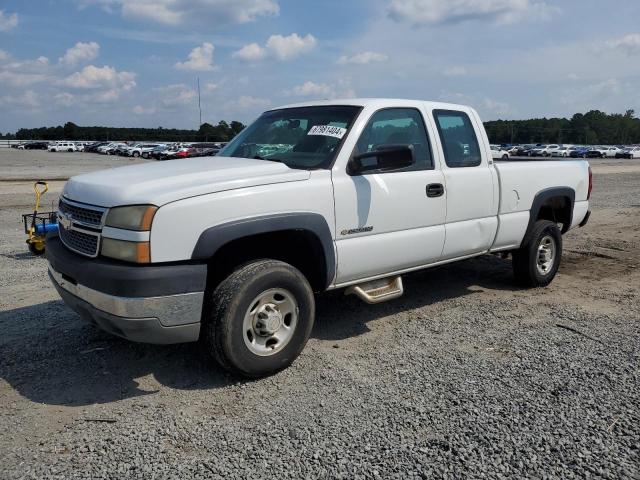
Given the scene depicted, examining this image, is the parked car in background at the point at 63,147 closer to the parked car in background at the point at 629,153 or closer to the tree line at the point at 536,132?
the tree line at the point at 536,132

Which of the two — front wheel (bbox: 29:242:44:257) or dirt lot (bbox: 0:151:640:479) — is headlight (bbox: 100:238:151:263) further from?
front wheel (bbox: 29:242:44:257)

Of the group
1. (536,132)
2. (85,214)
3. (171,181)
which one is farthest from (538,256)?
(536,132)

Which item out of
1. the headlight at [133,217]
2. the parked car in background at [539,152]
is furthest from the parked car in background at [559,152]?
the headlight at [133,217]

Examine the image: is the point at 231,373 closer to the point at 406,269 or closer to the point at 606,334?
the point at 406,269

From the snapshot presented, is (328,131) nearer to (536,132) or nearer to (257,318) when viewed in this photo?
(257,318)

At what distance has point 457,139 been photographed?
532cm

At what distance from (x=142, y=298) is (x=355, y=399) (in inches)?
59.6

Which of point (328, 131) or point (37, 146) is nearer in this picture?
point (328, 131)

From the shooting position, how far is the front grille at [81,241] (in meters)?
3.64

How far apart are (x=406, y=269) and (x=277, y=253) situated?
1233 mm

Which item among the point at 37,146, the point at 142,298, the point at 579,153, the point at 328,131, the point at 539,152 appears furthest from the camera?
the point at 37,146

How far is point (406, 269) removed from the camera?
4.85m

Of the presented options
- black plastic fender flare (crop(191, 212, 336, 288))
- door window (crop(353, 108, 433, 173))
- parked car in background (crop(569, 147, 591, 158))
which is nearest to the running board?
black plastic fender flare (crop(191, 212, 336, 288))

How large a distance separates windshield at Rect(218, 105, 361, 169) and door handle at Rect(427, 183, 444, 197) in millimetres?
925
